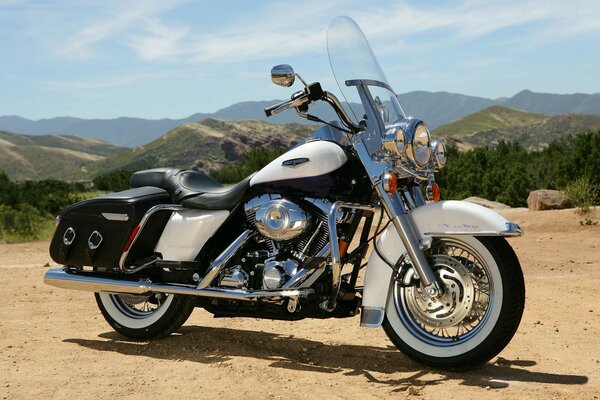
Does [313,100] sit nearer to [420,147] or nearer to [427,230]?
[420,147]

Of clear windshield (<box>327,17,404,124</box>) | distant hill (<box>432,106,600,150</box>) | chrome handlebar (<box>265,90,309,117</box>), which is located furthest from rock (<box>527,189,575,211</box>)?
distant hill (<box>432,106,600,150</box>)

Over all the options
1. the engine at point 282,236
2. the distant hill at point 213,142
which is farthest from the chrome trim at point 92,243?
the distant hill at point 213,142

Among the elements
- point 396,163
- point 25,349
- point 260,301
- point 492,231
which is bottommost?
point 25,349

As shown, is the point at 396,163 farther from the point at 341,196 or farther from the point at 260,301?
the point at 260,301

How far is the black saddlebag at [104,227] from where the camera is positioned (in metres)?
5.97

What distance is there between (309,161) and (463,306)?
4.57 feet

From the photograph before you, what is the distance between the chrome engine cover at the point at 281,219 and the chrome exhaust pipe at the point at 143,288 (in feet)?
1.30

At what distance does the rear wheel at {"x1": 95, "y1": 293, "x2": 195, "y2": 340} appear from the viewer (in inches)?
236

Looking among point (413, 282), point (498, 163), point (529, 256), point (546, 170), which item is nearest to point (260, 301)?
point (413, 282)

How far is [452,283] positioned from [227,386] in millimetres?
1566

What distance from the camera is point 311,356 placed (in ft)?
18.1

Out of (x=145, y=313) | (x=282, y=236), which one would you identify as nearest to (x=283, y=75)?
(x=282, y=236)

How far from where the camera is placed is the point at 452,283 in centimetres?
481

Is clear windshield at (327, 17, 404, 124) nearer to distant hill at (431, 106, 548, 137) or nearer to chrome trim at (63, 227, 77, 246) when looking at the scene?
chrome trim at (63, 227, 77, 246)
